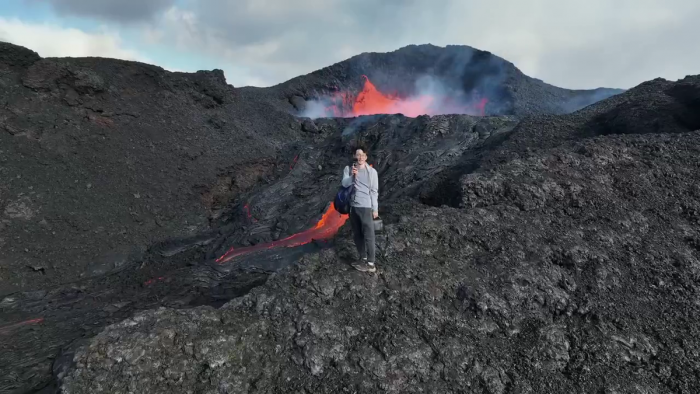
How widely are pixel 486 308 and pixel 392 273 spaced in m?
1.25

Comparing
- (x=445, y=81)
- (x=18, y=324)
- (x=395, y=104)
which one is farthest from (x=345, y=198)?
(x=445, y=81)

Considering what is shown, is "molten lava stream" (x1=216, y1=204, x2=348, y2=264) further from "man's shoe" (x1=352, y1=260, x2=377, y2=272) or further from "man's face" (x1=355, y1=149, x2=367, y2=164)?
"man's face" (x1=355, y1=149, x2=367, y2=164)

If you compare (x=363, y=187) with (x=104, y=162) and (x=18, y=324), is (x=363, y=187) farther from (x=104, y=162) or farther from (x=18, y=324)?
(x=104, y=162)

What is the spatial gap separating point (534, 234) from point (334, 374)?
379 centimetres

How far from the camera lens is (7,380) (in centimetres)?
504

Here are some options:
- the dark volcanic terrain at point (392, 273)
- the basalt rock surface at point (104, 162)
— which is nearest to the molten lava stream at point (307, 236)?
the dark volcanic terrain at point (392, 273)

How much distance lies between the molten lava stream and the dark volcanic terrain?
37 centimetres

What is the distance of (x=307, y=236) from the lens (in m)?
11.6

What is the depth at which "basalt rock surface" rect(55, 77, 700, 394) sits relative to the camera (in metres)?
4.07

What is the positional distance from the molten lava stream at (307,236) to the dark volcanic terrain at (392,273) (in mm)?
369

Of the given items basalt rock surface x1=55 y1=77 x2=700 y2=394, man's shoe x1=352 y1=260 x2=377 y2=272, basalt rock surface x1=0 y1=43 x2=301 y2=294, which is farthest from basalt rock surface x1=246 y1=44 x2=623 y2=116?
man's shoe x1=352 y1=260 x2=377 y2=272

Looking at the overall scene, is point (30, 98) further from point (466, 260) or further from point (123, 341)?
point (466, 260)

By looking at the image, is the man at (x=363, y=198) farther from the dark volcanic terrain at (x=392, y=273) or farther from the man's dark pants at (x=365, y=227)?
the dark volcanic terrain at (x=392, y=273)

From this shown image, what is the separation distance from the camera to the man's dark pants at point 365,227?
16.6 ft
